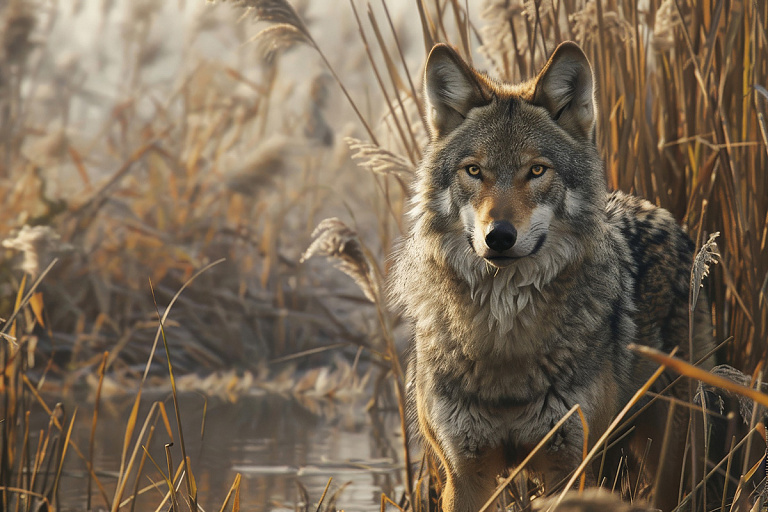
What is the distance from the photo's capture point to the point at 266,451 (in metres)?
5.10

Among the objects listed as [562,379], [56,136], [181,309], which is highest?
[56,136]

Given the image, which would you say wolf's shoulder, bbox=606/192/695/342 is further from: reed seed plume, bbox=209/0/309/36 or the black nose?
reed seed plume, bbox=209/0/309/36

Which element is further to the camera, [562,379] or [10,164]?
[10,164]

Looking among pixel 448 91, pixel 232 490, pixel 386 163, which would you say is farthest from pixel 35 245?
pixel 448 91

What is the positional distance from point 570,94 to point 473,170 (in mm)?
490

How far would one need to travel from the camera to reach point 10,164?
8.06 m

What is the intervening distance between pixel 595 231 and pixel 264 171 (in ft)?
13.6

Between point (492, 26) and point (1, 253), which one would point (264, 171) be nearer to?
point (1, 253)

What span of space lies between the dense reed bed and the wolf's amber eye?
1.97 ft

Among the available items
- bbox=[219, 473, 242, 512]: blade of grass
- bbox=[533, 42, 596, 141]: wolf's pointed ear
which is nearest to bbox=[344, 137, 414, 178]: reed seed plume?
bbox=[533, 42, 596, 141]: wolf's pointed ear

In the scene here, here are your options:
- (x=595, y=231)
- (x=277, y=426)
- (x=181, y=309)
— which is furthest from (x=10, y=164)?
(x=595, y=231)

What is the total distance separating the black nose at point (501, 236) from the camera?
2.76m

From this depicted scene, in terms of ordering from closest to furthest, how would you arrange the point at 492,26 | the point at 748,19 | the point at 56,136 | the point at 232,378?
the point at 748,19 → the point at 492,26 → the point at 232,378 → the point at 56,136

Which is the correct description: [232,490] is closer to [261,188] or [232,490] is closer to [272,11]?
[272,11]
